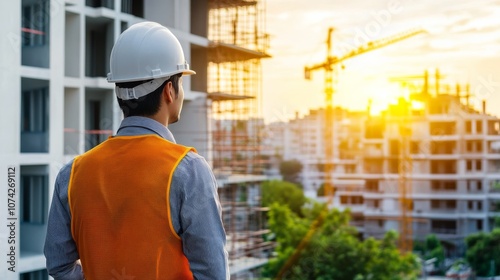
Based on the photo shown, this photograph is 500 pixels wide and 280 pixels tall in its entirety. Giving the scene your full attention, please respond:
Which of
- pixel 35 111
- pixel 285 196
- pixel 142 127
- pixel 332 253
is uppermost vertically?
pixel 35 111

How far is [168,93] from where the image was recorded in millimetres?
661

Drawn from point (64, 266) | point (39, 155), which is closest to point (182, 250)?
point (64, 266)

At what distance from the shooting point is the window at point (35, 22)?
414 centimetres

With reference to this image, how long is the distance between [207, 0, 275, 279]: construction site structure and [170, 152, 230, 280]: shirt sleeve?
7.11 m

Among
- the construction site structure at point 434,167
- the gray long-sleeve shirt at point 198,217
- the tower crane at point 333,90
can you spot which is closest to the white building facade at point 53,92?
the gray long-sleeve shirt at point 198,217

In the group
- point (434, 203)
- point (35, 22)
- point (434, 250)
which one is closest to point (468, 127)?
point (434, 203)

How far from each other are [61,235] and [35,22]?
12.2 ft

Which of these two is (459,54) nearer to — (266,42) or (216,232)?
(266,42)

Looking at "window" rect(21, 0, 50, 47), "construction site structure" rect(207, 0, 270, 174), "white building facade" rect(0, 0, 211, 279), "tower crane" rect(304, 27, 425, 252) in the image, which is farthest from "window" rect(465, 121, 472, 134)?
"window" rect(21, 0, 50, 47)

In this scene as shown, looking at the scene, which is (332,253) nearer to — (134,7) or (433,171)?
(134,7)

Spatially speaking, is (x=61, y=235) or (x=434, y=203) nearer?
(x=61, y=235)

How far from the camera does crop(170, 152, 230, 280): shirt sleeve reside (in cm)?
61

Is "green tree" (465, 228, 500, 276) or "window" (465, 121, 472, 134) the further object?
"window" (465, 121, 472, 134)

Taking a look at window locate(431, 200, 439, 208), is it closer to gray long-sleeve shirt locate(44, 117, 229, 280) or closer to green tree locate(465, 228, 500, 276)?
green tree locate(465, 228, 500, 276)
